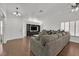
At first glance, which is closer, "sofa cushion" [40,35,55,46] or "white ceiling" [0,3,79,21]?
"white ceiling" [0,3,79,21]

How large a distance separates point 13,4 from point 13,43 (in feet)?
3.28

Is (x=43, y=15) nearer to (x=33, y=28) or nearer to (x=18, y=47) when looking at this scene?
(x=33, y=28)

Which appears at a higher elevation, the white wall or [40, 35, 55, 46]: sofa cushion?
the white wall

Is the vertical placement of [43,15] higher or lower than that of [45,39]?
higher

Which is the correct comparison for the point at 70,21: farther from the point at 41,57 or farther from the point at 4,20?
the point at 4,20

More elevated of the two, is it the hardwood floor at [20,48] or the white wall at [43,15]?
the white wall at [43,15]

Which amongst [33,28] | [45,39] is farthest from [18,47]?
[45,39]

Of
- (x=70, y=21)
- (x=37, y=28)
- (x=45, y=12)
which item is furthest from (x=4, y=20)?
(x=70, y=21)

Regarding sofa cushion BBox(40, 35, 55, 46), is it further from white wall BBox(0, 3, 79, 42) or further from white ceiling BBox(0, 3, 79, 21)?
white ceiling BBox(0, 3, 79, 21)

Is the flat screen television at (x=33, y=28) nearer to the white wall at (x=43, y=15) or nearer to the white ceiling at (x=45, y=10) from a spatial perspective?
the white wall at (x=43, y=15)

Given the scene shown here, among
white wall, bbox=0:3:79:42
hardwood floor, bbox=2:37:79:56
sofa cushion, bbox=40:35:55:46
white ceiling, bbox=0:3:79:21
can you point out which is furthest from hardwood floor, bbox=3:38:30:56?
white ceiling, bbox=0:3:79:21

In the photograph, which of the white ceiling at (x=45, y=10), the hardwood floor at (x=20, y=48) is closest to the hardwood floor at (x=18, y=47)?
the hardwood floor at (x=20, y=48)

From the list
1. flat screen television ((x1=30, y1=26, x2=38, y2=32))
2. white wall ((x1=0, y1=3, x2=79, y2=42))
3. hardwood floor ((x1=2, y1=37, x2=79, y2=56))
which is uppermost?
white wall ((x1=0, y1=3, x2=79, y2=42))

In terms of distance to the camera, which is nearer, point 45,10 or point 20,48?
point 45,10
